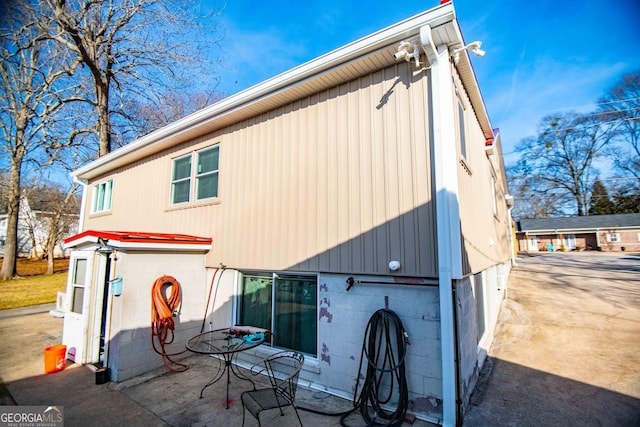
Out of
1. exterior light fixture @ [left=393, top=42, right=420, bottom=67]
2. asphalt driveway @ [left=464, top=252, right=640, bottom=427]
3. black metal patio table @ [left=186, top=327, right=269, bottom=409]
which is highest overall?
exterior light fixture @ [left=393, top=42, right=420, bottom=67]

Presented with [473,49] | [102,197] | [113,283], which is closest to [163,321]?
[113,283]

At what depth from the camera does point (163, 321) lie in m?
4.65

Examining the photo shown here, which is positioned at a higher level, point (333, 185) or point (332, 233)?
point (333, 185)

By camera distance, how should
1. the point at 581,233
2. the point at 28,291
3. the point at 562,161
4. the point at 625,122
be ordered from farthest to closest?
the point at 581,233 → the point at 562,161 → the point at 625,122 → the point at 28,291

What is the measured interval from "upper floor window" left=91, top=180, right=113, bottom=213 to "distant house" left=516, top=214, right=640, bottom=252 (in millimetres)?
40167

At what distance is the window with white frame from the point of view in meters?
4.23

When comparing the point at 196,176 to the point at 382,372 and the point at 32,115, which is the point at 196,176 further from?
the point at 32,115

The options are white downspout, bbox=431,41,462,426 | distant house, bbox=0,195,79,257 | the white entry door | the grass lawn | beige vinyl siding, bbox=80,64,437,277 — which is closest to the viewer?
white downspout, bbox=431,41,462,426

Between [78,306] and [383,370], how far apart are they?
5252 millimetres

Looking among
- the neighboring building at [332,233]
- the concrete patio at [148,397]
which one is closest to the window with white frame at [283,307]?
the neighboring building at [332,233]

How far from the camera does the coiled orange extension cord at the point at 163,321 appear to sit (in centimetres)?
462

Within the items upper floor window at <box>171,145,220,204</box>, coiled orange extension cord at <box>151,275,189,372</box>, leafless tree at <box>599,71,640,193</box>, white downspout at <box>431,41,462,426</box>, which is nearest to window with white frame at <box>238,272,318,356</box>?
Answer: coiled orange extension cord at <box>151,275,189,372</box>

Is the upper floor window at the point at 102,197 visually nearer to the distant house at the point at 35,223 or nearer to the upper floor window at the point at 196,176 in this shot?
the upper floor window at the point at 196,176

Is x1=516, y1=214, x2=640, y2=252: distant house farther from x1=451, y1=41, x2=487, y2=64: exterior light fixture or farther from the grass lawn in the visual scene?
the grass lawn
